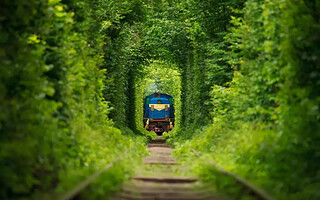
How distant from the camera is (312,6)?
958cm

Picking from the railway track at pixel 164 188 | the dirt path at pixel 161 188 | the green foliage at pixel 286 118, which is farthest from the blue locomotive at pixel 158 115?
the railway track at pixel 164 188

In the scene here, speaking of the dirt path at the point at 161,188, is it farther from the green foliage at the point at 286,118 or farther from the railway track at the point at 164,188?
the green foliage at the point at 286,118

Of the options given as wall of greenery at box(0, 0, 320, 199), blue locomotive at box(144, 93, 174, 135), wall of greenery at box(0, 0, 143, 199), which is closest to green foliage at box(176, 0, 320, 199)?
wall of greenery at box(0, 0, 320, 199)

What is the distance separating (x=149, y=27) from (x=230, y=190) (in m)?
26.3

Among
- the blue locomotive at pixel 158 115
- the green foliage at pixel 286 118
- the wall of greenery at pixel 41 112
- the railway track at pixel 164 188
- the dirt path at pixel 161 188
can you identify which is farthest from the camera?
the blue locomotive at pixel 158 115

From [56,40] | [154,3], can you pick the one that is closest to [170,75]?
[154,3]

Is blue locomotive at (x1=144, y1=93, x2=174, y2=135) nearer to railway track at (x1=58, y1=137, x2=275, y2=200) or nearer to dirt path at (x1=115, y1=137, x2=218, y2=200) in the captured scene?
dirt path at (x1=115, y1=137, x2=218, y2=200)

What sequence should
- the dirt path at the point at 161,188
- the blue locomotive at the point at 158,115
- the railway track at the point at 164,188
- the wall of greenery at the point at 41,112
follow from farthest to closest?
the blue locomotive at the point at 158,115
the dirt path at the point at 161,188
the railway track at the point at 164,188
the wall of greenery at the point at 41,112

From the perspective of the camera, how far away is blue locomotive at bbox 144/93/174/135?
142 feet

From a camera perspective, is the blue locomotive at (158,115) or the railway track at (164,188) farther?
the blue locomotive at (158,115)

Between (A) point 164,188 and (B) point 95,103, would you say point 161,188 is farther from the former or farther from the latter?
(B) point 95,103

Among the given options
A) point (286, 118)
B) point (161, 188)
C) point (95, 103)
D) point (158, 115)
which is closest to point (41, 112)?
point (161, 188)

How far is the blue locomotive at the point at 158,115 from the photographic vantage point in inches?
1705

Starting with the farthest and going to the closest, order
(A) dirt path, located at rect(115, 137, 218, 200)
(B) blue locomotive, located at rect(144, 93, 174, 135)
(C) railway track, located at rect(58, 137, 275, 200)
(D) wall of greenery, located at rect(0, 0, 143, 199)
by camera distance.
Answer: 1. (B) blue locomotive, located at rect(144, 93, 174, 135)
2. (A) dirt path, located at rect(115, 137, 218, 200)
3. (C) railway track, located at rect(58, 137, 275, 200)
4. (D) wall of greenery, located at rect(0, 0, 143, 199)
